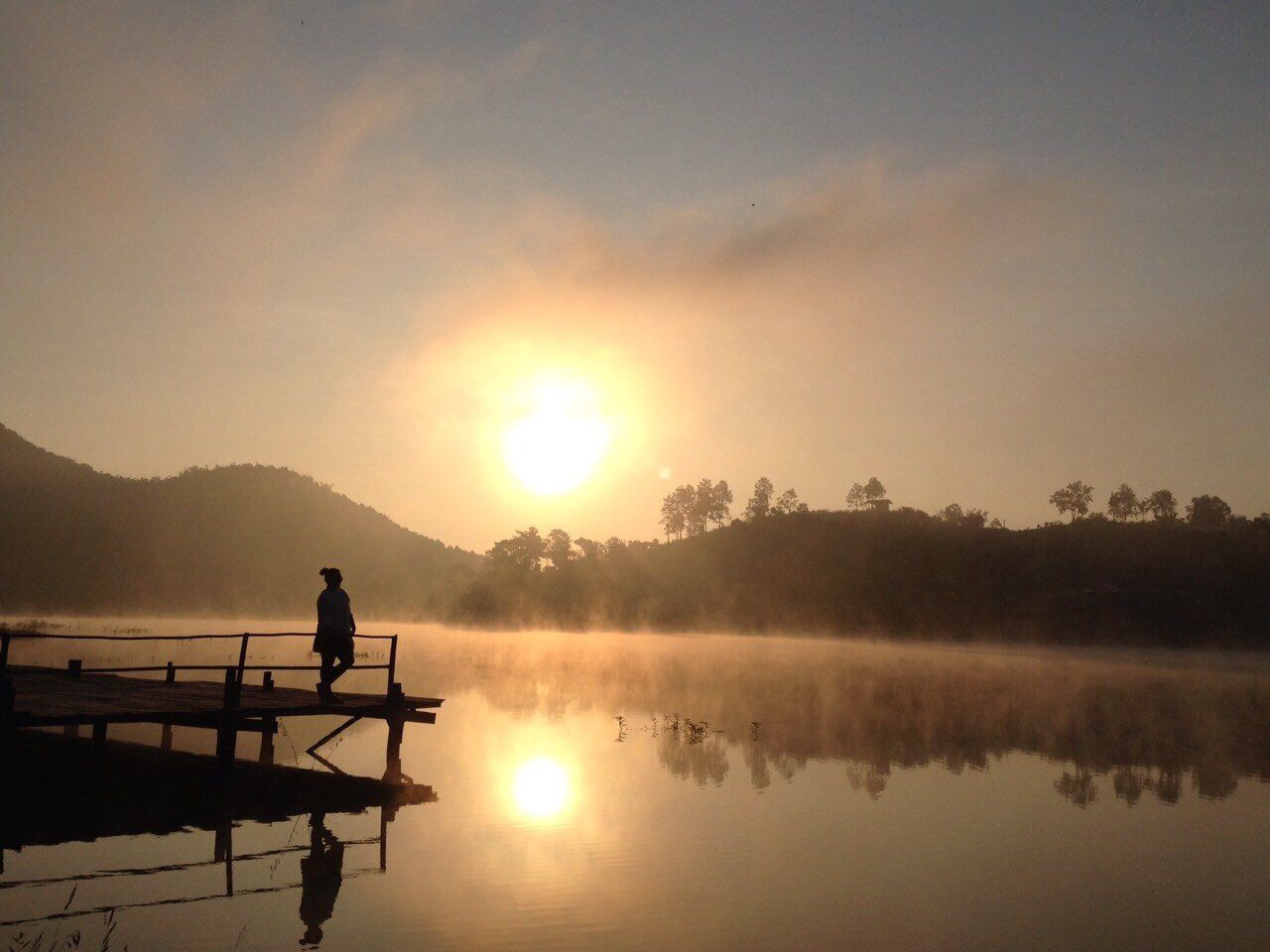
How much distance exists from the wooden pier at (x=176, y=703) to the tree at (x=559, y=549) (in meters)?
135

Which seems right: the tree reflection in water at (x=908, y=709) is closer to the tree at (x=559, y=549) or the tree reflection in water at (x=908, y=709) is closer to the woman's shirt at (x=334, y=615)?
the woman's shirt at (x=334, y=615)

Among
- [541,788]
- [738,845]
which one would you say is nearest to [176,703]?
[541,788]

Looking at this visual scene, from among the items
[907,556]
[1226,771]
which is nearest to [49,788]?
[1226,771]

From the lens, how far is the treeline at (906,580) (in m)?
122

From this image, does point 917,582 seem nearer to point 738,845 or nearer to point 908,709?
point 908,709

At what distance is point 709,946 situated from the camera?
13531 millimetres

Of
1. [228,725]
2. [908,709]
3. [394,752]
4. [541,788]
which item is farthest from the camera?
[908,709]

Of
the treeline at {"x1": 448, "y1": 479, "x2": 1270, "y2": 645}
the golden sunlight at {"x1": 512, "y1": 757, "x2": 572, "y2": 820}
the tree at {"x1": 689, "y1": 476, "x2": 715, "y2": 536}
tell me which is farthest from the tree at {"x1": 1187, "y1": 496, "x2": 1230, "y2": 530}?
the golden sunlight at {"x1": 512, "y1": 757, "x2": 572, "y2": 820}

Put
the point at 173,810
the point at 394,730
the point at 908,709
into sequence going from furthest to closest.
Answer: the point at 908,709 < the point at 394,730 < the point at 173,810

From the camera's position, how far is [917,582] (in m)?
133

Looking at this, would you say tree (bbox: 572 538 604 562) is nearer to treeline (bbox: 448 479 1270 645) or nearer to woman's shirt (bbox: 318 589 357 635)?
treeline (bbox: 448 479 1270 645)

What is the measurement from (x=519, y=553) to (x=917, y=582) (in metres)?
67.1

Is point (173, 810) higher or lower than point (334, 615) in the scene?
lower

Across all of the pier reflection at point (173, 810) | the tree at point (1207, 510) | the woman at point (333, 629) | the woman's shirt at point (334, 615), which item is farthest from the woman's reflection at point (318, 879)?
the tree at point (1207, 510)
